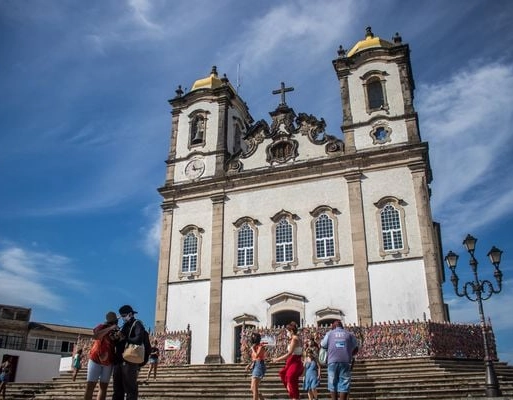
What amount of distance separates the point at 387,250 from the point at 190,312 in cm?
965

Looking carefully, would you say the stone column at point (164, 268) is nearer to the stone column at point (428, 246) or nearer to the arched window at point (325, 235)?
the arched window at point (325, 235)

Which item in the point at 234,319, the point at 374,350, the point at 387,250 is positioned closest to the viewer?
the point at 374,350

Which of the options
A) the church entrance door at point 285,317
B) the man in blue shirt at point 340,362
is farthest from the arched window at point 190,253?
A: the man in blue shirt at point 340,362

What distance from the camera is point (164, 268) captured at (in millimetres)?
24094

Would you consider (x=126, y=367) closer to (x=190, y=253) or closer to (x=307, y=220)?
(x=307, y=220)

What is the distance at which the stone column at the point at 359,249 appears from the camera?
19500mm

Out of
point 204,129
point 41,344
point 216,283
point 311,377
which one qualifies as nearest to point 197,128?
point 204,129

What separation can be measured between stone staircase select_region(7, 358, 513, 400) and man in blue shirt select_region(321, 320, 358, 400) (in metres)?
4.85

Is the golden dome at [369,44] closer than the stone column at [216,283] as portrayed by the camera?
No

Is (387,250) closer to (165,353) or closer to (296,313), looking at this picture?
(296,313)

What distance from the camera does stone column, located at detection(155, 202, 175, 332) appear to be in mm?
23125

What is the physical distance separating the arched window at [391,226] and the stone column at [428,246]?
767 millimetres

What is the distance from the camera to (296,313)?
68.8 feet

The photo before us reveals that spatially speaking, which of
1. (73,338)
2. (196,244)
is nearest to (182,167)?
(196,244)
